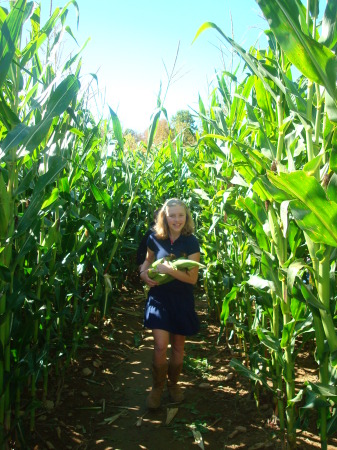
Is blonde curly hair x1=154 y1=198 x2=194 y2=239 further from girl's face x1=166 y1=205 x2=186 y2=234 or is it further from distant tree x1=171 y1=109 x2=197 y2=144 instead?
distant tree x1=171 y1=109 x2=197 y2=144

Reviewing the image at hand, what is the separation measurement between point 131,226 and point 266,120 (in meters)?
3.31

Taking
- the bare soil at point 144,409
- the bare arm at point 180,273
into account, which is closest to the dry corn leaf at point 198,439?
the bare soil at point 144,409

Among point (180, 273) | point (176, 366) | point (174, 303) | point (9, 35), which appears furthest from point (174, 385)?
point (9, 35)

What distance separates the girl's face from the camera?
2.98m

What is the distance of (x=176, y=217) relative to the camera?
298 centimetres

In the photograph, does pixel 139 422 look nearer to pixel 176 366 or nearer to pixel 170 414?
pixel 170 414

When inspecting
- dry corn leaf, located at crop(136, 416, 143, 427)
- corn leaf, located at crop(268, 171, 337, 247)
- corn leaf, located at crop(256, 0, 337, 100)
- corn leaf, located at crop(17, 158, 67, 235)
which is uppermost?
corn leaf, located at crop(256, 0, 337, 100)

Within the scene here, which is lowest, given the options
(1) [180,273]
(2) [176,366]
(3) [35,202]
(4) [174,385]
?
(4) [174,385]

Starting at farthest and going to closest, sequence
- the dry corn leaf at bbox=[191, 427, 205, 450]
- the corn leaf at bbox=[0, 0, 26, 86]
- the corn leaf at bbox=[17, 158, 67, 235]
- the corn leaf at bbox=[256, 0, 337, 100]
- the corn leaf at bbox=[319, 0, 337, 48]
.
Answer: the dry corn leaf at bbox=[191, 427, 205, 450] < the corn leaf at bbox=[17, 158, 67, 235] < the corn leaf at bbox=[0, 0, 26, 86] < the corn leaf at bbox=[319, 0, 337, 48] < the corn leaf at bbox=[256, 0, 337, 100]

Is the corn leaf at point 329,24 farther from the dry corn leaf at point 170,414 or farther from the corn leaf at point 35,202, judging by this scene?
the dry corn leaf at point 170,414

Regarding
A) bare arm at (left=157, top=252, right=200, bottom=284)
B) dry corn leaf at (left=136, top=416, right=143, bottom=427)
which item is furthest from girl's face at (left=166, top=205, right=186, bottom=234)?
dry corn leaf at (left=136, top=416, right=143, bottom=427)

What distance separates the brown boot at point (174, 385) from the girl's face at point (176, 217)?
0.98m

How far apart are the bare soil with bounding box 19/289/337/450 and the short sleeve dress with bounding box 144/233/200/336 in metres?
0.54

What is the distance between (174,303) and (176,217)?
599 mm
